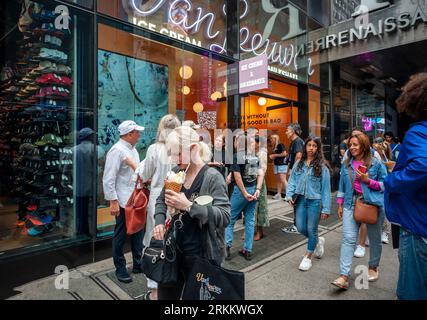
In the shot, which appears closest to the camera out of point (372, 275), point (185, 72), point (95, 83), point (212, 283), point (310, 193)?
point (212, 283)

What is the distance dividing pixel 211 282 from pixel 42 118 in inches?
160

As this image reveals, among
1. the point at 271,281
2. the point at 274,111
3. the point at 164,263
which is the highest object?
the point at 274,111

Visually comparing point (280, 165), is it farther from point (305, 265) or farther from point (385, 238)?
point (305, 265)

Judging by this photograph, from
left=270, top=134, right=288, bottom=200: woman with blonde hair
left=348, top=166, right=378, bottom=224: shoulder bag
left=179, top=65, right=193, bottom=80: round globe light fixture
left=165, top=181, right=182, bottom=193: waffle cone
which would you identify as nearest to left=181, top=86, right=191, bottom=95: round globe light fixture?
left=179, top=65, right=193, bottom=80: round globe light fixture

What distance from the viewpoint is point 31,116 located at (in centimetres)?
449

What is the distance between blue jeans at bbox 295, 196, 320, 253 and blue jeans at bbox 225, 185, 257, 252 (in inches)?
26.3

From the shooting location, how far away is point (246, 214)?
164 inches

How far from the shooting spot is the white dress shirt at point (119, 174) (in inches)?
128

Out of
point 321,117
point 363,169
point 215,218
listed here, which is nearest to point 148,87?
point 363,169

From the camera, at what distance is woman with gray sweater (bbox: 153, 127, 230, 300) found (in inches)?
77.0

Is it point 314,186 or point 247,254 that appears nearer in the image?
point 314,186

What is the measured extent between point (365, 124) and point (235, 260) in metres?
11.2
